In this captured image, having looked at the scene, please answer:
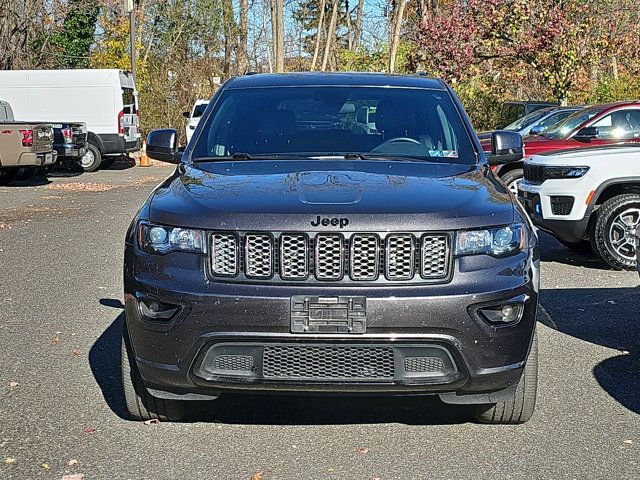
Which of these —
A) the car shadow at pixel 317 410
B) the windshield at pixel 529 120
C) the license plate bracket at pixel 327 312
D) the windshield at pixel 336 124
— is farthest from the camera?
the windshield at pixel 529 120

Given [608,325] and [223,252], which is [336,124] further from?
[608,325]

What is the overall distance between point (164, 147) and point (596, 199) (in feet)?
16.2

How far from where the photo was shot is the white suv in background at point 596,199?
368 inches

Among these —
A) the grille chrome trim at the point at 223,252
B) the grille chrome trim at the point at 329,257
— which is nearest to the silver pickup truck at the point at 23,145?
the grille chrome trim at the point at 223,252

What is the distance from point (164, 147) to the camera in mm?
6066

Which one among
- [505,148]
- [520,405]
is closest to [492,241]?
[520,405]

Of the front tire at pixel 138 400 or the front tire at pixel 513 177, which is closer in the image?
the front tire at pixel 138 400

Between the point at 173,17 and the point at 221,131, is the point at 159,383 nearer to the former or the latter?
the point at 221,131

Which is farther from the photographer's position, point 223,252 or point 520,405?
Answer: point 520,405

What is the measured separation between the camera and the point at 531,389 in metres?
4.60

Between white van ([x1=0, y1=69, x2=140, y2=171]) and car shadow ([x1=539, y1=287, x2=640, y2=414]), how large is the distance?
17.7 m

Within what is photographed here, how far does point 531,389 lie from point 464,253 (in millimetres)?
880

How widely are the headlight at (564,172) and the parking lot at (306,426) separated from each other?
7.88ft

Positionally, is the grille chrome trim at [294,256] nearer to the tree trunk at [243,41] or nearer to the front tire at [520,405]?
the front tire at [520,405]
